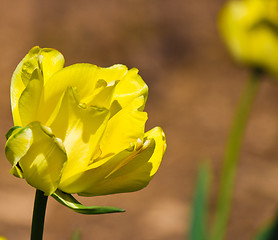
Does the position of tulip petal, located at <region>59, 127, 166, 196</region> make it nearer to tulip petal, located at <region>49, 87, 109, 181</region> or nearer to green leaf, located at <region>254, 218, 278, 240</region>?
tulip petal, located at <region>49, 87, 109, 181</region>

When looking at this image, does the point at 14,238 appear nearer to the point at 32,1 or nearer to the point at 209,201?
the point at 209,201

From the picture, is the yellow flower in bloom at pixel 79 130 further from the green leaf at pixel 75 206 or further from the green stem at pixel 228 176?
the green stem at pixel 228 176

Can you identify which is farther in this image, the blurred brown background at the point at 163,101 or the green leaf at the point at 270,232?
the blurred brown background at the point at 163,101

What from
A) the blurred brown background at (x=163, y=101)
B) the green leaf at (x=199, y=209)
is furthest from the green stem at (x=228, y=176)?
the blurred brown background at (x=163, y=101)

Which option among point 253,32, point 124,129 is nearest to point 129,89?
point 124,129

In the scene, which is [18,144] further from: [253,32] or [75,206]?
[253,32]

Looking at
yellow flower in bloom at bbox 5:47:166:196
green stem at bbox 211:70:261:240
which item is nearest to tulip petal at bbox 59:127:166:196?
yellow flower in bloom at bbox 5:47:166:196

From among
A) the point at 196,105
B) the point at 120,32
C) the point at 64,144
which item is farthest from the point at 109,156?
the point at 120,32
